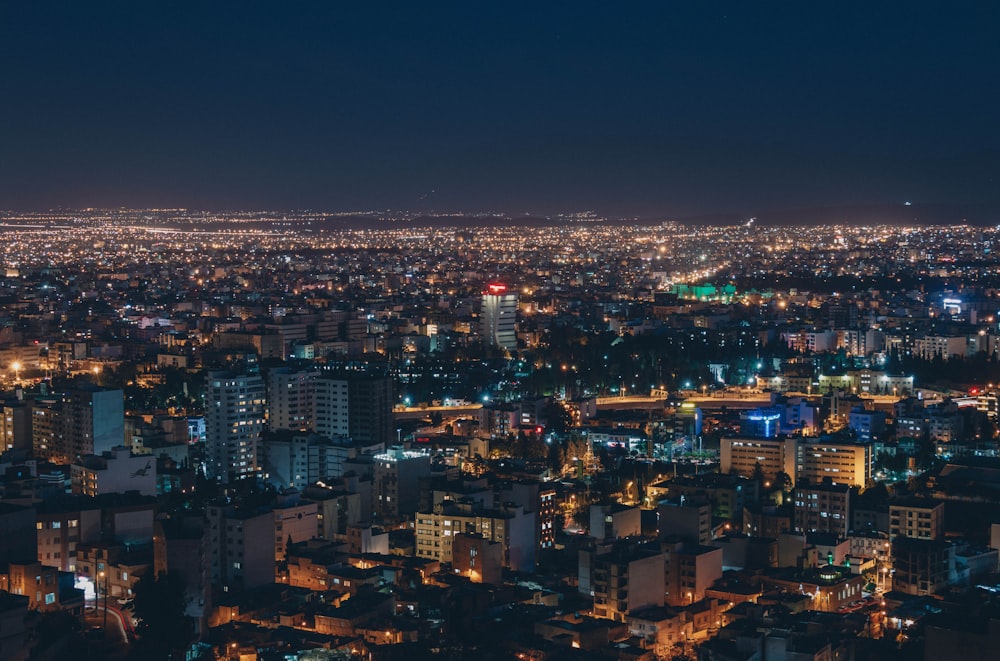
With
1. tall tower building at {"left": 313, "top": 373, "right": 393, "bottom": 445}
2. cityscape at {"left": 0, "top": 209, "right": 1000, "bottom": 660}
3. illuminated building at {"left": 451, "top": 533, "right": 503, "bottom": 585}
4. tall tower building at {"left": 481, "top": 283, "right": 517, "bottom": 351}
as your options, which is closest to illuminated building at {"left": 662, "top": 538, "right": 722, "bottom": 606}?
cityscape at {"left": 0, "top": 209, "right": 1000, "bottom": 660}

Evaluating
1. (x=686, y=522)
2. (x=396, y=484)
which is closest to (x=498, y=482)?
(x=396, y=484)

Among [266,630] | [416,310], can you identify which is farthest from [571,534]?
[416,310]

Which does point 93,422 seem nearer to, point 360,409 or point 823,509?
point 360,409

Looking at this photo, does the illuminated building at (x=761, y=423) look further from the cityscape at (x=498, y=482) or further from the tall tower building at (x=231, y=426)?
the tall tower building at (x=231, y=426)

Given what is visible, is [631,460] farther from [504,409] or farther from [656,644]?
[656,644]

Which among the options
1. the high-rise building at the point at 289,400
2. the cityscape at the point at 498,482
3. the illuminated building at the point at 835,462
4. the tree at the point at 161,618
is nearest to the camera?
the tree at the point at 161,618

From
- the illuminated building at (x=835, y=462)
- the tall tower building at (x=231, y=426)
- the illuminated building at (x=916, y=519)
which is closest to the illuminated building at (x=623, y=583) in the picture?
the illuminated building at (x=916, y=519)
